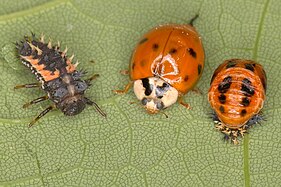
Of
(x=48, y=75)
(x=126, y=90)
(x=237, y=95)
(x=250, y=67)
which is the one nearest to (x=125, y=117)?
(x=126, y=90)

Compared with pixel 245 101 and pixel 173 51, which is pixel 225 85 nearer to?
pixel 245 101

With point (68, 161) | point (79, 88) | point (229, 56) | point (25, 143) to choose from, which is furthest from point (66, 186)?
point (229, 56)

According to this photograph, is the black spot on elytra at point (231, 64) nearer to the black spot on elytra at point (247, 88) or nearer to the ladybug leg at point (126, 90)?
the black spot on elytra at point (247, 88)

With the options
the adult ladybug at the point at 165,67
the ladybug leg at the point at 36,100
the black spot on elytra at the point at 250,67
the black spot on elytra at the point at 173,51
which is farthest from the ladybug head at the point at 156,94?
the ladybug leg at the point at 36,100

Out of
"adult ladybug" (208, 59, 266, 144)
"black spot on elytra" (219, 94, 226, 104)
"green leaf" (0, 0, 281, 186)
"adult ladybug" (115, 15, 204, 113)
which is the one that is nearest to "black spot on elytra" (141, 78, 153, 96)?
"adult ladybug" (115, 15, 204, 113)

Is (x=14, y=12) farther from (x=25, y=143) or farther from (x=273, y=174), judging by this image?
(x=273, y=174)

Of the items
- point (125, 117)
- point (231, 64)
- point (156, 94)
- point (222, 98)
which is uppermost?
point (231, 64)

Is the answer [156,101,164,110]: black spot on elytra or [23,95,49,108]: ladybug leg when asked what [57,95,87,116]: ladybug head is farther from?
[156,101,164,110]: black spot on elytra
